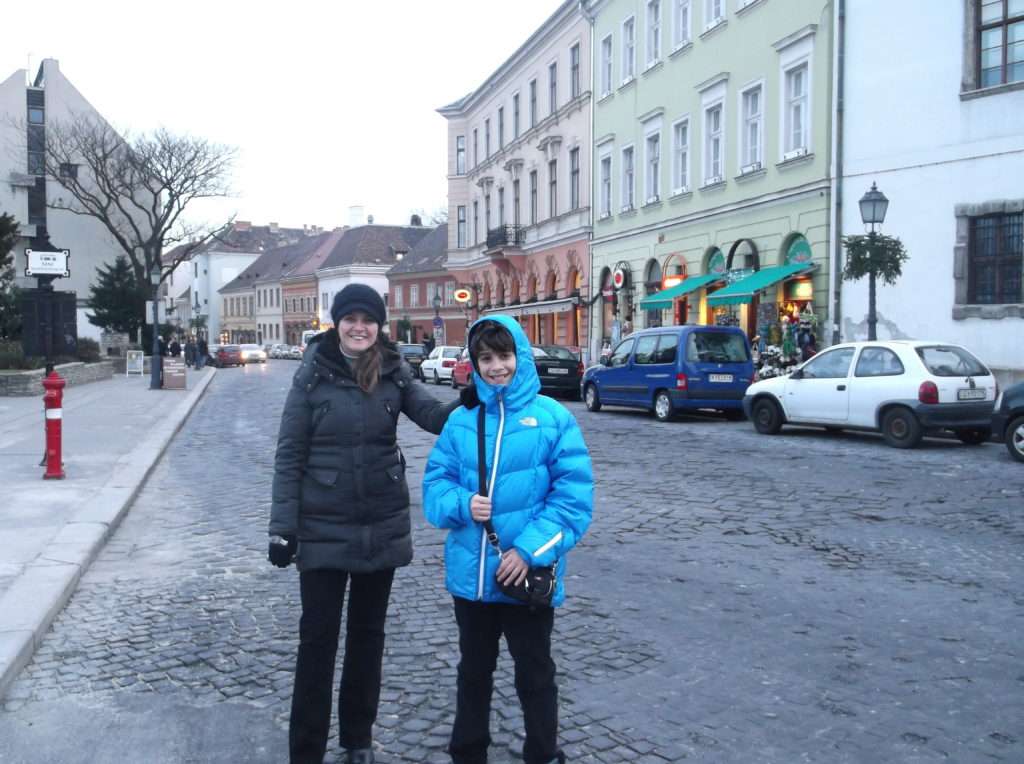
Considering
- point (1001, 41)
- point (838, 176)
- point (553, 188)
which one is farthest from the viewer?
point (553, 188)

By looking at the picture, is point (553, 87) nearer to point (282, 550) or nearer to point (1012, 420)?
point (1012, 420)

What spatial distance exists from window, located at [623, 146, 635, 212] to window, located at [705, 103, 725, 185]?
537 centimetres

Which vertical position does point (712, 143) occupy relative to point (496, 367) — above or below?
above

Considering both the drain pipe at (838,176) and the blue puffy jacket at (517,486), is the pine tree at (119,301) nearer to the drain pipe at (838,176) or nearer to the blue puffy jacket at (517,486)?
the drain pipe at (838,176)

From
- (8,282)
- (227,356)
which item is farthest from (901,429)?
(227,356)

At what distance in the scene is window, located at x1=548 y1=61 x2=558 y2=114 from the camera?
41.8 m

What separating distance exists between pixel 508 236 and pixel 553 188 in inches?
159

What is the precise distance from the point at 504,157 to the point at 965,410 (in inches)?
1427

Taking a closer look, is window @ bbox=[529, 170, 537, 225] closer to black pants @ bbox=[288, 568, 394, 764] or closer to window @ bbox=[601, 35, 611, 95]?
window @ bbox=[601, 35, 611, 95]

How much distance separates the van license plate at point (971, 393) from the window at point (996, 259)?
21.3 ft

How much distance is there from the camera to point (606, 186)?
3691 cm

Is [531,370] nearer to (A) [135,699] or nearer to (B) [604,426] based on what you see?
(A) [135,699]

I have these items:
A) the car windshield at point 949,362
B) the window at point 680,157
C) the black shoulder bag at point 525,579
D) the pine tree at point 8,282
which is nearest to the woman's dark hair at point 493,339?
the black shoulder bag at point 525,579

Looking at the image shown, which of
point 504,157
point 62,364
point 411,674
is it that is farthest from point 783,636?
point 504,157
